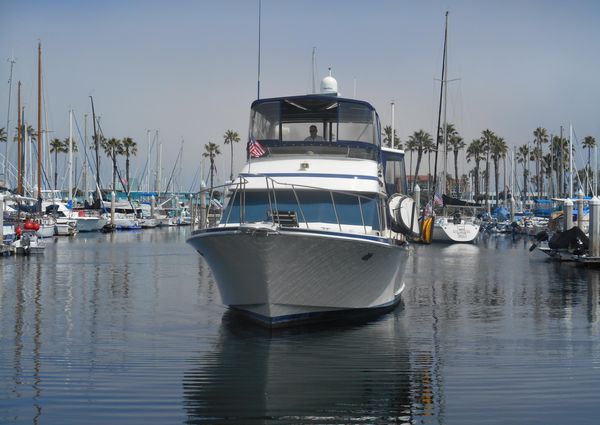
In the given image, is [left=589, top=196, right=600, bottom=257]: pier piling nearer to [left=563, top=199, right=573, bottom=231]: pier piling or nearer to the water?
[left=563, top=199, right=573, bottom=231]: pier piling

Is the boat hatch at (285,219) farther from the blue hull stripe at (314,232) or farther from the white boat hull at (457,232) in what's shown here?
the white boat hull at (457,232)

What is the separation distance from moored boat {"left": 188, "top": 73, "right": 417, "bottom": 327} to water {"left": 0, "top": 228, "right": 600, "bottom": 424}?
2.80ft

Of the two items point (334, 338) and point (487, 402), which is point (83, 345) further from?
point (487, 402)

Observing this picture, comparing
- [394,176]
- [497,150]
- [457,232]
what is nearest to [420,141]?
[497,150]

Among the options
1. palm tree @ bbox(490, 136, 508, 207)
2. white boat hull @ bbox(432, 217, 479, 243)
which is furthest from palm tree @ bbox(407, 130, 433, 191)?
white boat hull @ bbox(432, 217, 479, 243)

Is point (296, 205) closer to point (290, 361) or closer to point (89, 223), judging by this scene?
point (290, 361)

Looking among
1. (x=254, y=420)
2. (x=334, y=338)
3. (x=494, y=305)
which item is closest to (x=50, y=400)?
(x=254, y=420)

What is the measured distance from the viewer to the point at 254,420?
10.1 metres

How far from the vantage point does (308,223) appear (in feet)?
53.9

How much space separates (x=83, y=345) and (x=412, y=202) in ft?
29.1

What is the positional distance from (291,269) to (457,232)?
145ft

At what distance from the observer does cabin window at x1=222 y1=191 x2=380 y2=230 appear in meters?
16.7

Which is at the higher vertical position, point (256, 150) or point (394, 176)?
point (256, 150)

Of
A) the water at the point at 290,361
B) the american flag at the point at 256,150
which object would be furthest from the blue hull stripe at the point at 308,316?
the american flag at the point at 256,150
